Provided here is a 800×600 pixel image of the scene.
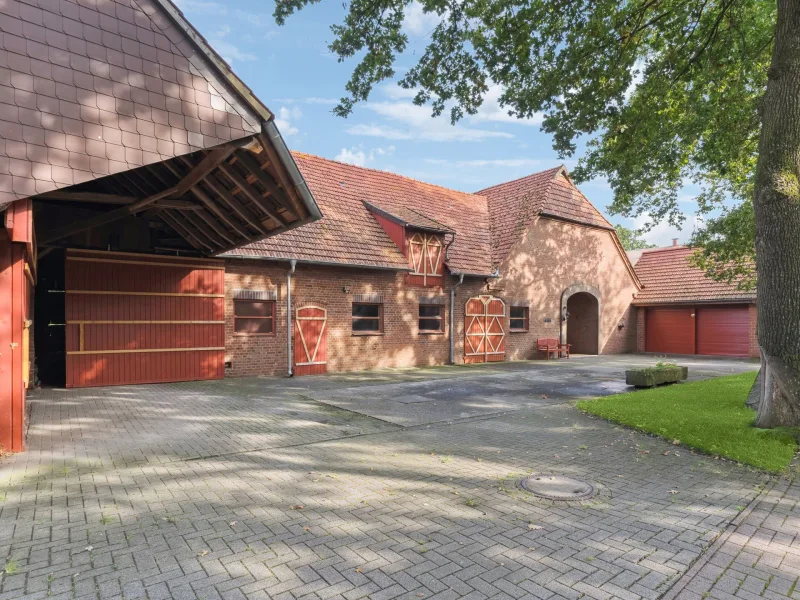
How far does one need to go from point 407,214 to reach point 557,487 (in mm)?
13868

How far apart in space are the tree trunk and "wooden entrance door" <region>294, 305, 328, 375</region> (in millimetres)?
10973

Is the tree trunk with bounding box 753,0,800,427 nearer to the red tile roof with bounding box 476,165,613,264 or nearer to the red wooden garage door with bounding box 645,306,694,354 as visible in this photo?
the red tile roof with bounding box 476,165,613,264

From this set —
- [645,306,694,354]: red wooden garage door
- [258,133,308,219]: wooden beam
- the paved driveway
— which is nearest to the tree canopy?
[258,133,308,219]: wooden beam

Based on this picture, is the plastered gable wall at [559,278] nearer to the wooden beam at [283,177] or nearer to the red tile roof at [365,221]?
the red tile roof at [365,221]

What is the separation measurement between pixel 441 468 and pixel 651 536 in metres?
2.33

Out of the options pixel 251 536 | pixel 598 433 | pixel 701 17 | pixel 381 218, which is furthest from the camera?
pixel 381 218

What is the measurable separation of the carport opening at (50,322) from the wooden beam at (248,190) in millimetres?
6047

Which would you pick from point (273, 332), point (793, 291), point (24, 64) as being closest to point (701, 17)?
point (793, 291)

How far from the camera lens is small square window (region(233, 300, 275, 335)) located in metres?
13.6

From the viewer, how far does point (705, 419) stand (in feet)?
25.5

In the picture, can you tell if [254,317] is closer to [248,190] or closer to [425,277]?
[248,190]

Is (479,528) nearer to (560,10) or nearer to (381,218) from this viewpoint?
(560,10)

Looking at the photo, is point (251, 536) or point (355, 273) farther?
point (355, 273)

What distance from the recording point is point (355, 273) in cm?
1563
